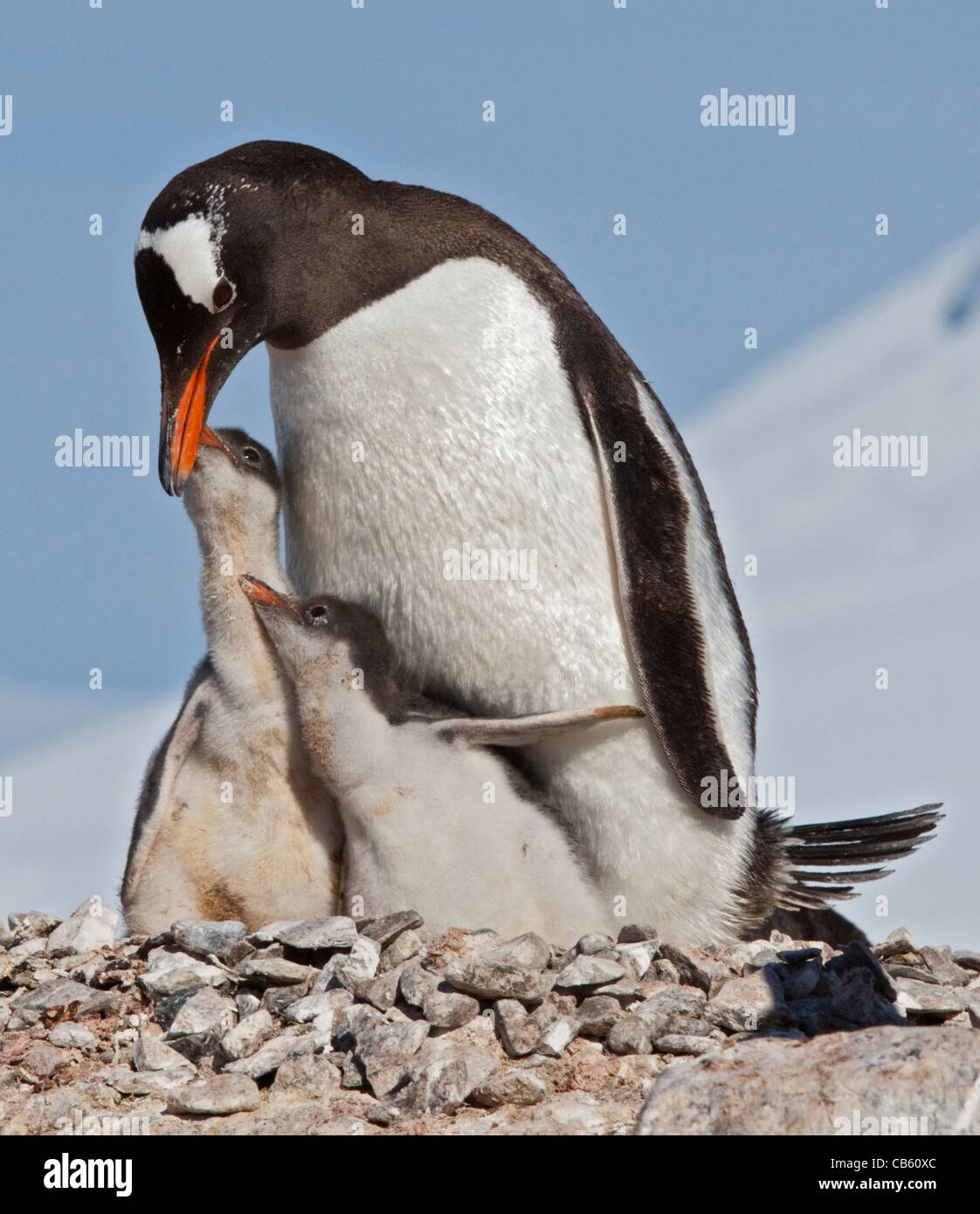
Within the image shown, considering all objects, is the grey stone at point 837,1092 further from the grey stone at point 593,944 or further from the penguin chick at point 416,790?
the penguin chick at point 416,790

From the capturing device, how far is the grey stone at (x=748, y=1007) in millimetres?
3355

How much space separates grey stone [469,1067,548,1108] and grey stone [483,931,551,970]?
52 cm

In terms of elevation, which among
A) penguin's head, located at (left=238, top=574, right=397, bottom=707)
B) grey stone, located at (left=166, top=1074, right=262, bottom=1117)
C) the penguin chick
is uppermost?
penguin's head, located at (left=238, top=574, right=397, bottom=707)

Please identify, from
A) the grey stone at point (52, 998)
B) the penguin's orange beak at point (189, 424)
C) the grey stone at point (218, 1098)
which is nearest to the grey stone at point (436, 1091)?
the grey stone at point (218, 1098)

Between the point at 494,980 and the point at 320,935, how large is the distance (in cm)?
55

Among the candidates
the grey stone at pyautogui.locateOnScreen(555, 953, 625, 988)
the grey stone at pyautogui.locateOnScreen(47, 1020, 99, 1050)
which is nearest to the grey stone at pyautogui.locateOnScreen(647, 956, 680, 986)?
the grey stone at pyautogui.locateOnScreen(555, 953, 625, 988)

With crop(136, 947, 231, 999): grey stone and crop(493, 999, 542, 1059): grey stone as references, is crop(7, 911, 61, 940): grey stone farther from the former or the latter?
crop(493, 999, 542, 1059): grey stone

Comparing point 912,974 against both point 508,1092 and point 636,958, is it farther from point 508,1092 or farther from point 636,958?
point 508,1092

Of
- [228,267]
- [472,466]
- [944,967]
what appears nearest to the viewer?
[228,267]

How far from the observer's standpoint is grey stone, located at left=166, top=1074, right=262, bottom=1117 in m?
3.02

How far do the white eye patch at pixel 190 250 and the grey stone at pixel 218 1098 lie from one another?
6.61 ft

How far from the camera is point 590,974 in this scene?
341cm

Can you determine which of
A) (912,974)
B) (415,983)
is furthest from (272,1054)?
(912,974)
